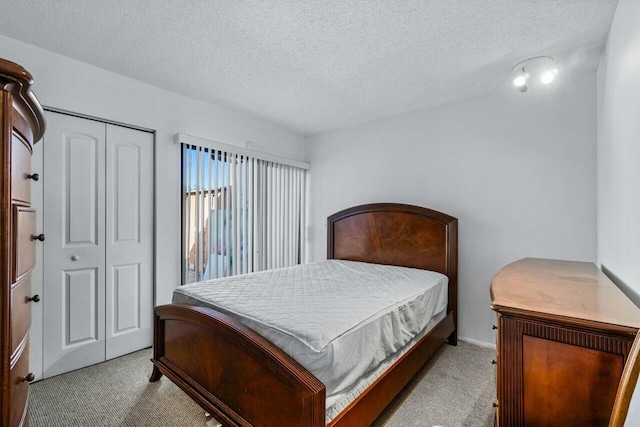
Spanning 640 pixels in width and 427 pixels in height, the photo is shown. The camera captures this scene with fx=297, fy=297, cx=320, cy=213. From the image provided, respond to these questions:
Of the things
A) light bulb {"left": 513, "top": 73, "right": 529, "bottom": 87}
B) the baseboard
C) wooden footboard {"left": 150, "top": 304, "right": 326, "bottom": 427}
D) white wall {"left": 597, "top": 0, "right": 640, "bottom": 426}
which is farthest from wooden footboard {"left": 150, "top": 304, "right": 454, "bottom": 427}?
light bulb {"left": 513, "top": 73, "right": 529, "bottom": 87}

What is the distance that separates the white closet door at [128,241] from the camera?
257 cm

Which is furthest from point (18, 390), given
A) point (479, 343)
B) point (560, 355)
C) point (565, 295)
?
point (479, 343)

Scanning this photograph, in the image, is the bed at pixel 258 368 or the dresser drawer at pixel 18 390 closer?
the dresser drawer at pixel 18 390

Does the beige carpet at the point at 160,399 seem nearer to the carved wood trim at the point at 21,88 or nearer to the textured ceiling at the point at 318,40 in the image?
the carved wood trim at the point at 21,88

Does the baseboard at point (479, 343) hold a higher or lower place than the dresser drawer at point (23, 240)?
lower

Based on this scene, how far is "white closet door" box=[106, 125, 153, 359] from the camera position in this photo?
2.57 meters

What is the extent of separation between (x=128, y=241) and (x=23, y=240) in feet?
5.38

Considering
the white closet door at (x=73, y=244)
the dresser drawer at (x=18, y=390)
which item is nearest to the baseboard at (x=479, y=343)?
the dresser drawer at (x=18, y=390)

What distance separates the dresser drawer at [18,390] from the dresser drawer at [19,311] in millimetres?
81

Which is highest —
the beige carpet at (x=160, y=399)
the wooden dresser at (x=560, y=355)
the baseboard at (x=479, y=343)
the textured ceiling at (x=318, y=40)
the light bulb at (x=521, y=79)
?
the textured ceiling at (x=318, y=40)

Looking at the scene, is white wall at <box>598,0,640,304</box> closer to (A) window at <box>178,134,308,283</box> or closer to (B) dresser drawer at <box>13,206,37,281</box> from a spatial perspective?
(B) dresser drawer at <box>13,206,37,281</box>

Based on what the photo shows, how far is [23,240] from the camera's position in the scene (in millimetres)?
1149

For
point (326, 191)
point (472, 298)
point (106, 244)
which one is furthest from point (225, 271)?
point (472, 298)

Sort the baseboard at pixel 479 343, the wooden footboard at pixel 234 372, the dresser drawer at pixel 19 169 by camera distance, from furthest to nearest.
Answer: the baseboard at pixel 479 343 < the wooden footboard at pixel 234 372 < the dresser drawer at pixel 19 169
